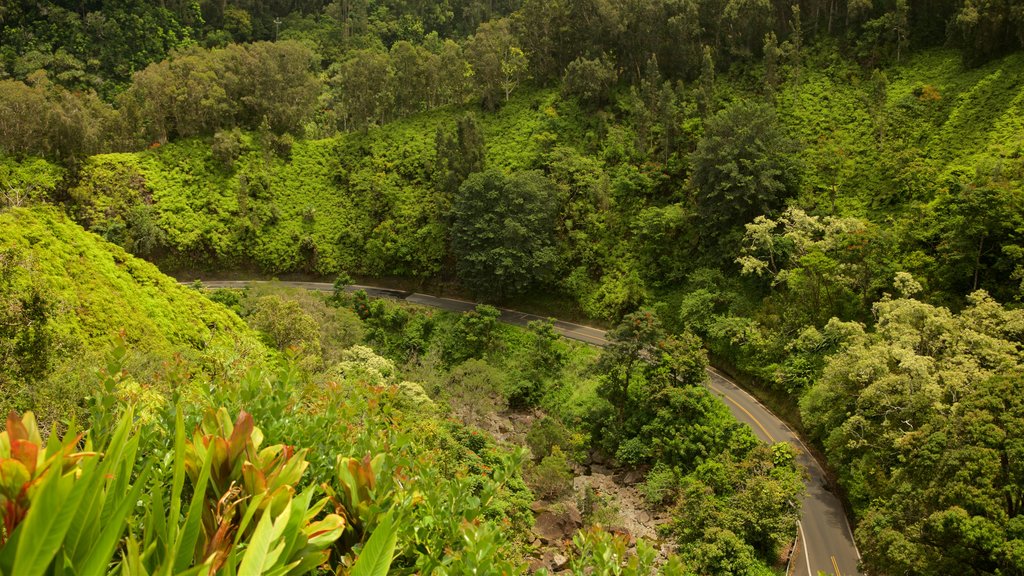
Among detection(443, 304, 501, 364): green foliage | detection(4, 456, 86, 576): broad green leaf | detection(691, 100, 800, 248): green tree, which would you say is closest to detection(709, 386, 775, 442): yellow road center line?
detection(691, 100, 800, 248): green tree

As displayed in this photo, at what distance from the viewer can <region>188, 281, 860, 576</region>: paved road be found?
1891 centimetres

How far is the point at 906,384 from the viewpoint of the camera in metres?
18.7

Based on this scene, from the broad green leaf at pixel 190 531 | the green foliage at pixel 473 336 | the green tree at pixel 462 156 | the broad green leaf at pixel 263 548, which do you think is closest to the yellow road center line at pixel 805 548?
the green foliage at pixel 473 336

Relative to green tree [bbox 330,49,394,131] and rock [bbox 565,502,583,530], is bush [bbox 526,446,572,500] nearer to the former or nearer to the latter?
rock [bbox 565,502,583,530]

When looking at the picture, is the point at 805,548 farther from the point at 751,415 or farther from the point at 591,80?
the point at 591,80

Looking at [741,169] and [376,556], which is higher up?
[376,556]

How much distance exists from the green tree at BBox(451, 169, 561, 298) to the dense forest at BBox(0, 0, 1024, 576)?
21 centimetres

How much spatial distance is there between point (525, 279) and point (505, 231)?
2974mm

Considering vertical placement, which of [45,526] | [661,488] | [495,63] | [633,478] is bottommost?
[633,478]

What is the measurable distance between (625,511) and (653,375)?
17.3 ft

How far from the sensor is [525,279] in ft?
115

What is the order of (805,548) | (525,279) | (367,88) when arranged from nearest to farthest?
(805,548) < (525,279) < (367,88)

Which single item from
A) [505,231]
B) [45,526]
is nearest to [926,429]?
[45,526]

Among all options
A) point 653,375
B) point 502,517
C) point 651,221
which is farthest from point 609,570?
point 651,221
